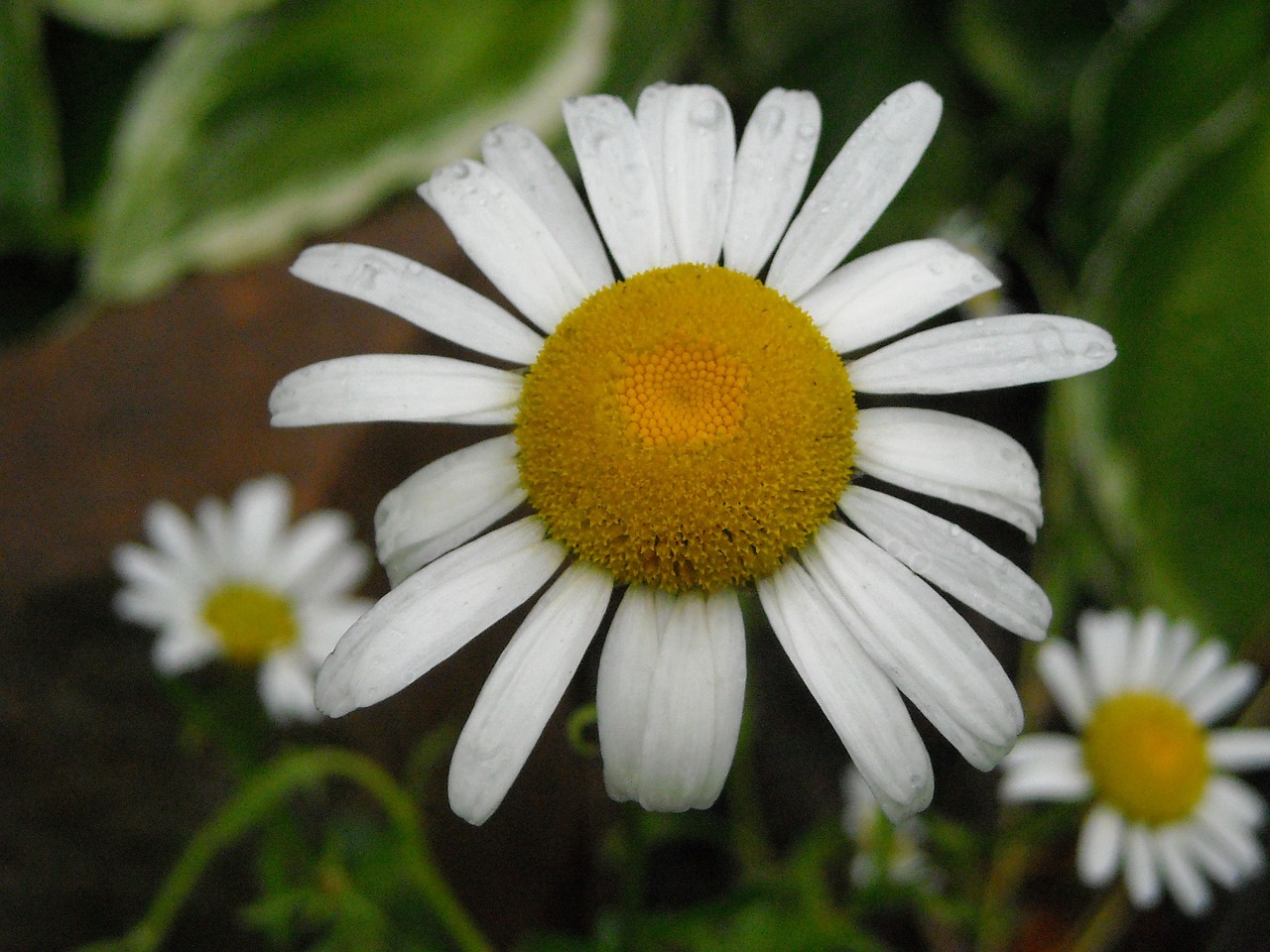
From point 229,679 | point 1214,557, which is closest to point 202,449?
point 229,679

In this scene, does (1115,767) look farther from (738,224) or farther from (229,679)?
(229,679)

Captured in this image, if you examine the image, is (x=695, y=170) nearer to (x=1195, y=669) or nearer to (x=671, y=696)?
(x=671, y=696)

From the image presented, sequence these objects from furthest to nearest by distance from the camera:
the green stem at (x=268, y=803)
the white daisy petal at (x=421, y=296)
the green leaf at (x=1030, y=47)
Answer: the green leaf at (x=1030, y=47) < the green stem at (x=268, y=803) < the white daisy petal at (x=421, y=296)

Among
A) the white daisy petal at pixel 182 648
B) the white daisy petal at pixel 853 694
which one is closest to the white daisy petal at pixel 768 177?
the white daisy petal at pixel 853 694

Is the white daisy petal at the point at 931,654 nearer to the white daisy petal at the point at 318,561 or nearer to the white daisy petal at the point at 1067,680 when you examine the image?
the white daisy petal at the point at 1067,680

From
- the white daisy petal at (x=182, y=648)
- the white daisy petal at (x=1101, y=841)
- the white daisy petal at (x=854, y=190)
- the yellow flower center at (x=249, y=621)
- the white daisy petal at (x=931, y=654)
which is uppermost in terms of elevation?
the white daisy petal at (x=854, y=190)

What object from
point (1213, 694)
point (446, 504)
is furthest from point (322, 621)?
point (1213, 694)
